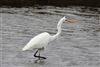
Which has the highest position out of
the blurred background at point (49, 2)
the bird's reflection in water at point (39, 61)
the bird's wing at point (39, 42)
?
the blurred background at point (49, 2)

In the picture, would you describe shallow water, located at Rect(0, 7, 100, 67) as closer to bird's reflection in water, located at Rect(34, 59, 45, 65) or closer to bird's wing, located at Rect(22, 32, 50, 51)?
bird's reflection in water, located at Rect(34, 59, 45, 65)

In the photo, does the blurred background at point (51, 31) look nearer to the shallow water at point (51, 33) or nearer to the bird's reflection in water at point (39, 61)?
the shallow water at point (51, 33)

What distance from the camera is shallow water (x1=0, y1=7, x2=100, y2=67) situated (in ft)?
42.2

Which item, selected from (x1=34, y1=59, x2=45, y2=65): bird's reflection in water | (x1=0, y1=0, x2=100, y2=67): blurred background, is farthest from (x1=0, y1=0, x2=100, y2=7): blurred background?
(x1=34, y1=59, x2=45, y2=65): bird's reflection in water

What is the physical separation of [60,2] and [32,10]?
6.37m

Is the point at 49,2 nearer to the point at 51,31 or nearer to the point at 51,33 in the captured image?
the point at 51,31

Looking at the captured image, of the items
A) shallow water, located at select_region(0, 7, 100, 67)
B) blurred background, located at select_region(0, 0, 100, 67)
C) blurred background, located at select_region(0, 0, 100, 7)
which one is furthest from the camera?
blurred background, located at select_region(0, 0, 100, 7)

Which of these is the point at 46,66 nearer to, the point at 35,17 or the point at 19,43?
the point at 19,43

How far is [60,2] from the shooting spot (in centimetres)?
3469

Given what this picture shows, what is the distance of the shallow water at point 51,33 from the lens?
42.2ft

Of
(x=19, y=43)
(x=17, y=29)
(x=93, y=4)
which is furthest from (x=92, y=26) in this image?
(x=93, y=4)

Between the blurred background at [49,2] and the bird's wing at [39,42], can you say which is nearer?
the bird's wing at [39,42]

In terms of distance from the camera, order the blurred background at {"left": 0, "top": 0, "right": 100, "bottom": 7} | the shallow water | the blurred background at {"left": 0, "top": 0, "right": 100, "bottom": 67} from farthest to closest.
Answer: the blurred background at {"left": 0, "top": 0, "right": 100, "bottom": 7}
the blurred background at {"left": 0, "top": 0, "right": 100, "bottom": 67}
the shallow water

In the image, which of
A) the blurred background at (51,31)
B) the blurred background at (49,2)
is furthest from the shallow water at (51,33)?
the blurred background at (49,2)
